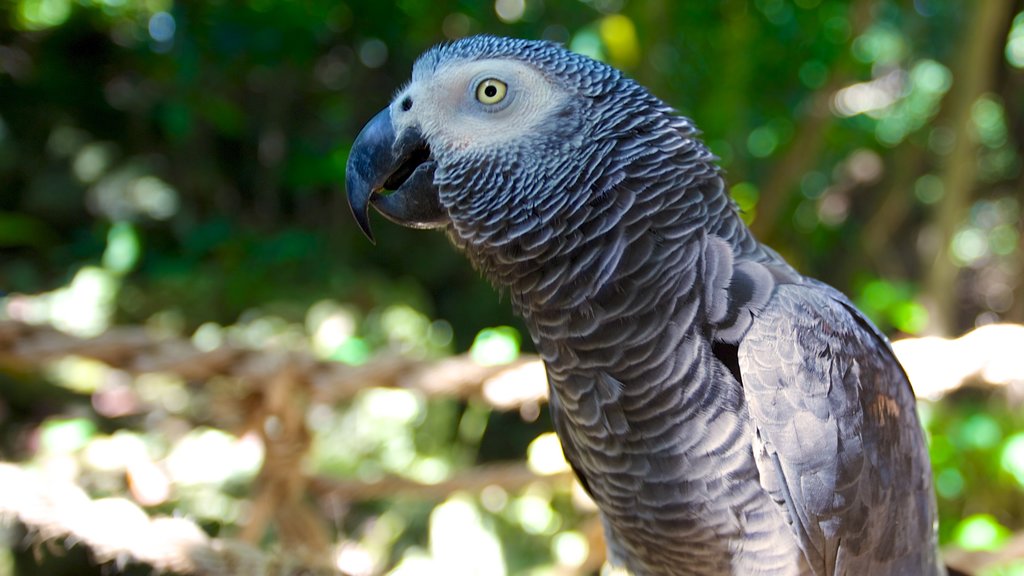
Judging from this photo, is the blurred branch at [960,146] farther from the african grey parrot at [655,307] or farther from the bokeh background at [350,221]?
the african grey parrot at [655,307]

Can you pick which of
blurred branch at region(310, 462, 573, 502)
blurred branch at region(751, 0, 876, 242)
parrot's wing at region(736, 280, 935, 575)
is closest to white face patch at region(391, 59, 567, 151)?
parrot's wing at region(736, 280, 935, 575)

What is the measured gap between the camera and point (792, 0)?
2740 millimetres

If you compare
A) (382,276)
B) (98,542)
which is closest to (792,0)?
(382,276)

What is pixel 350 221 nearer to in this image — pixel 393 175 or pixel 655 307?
pixel 393 175

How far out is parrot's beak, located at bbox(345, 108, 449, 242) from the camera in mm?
924

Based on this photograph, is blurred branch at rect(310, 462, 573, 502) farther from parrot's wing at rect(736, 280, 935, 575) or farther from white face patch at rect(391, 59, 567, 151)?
white face patch at rect(391, 59, 567, 151)

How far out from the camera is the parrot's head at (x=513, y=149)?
0.86 m

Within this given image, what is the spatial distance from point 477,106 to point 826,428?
607mm

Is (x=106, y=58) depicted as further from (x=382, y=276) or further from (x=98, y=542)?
(x=98, y=542)

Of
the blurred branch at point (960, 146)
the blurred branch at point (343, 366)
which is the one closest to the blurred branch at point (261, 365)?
the blurred branch at point (343, 366)

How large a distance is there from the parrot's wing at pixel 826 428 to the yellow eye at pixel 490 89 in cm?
45

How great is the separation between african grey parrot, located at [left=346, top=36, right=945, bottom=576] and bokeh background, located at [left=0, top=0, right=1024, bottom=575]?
75cm

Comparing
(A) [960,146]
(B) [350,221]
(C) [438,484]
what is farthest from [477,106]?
(A) [960,146]

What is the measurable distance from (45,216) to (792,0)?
362cm
